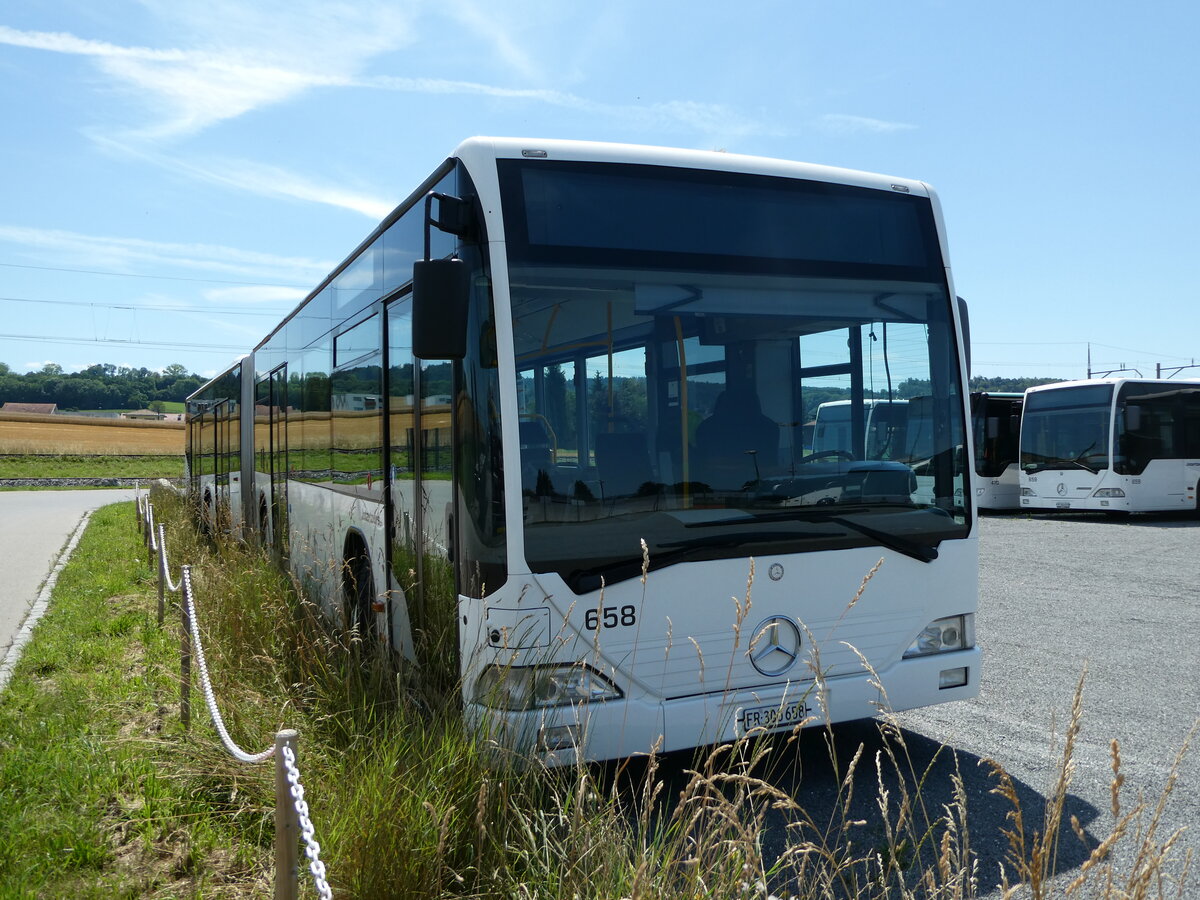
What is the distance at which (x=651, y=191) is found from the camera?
15.2ft

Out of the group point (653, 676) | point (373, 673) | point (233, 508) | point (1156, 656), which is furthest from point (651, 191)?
point (233, 508)

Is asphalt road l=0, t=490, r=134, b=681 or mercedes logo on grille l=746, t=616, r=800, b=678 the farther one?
asphalt road l=0, t=490, r=134, b=681

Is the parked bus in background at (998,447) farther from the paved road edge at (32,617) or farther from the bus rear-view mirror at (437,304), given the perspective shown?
the bus rear-view mirror at (437,304)

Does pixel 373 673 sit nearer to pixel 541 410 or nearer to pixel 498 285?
pixel 541 410

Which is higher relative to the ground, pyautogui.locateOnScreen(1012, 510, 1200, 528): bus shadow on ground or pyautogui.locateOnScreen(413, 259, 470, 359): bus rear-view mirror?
pyautogui.locateOnScreen(413, 259, 470, 359): bus rear-view mirror

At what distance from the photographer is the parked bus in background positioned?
2397 cm

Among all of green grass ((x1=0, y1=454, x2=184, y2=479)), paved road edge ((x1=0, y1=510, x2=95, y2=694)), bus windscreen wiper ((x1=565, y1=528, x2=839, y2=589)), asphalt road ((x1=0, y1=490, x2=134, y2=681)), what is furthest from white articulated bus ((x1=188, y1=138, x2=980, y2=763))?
green grass ((x1=0, y1=454, x2=184, y2=479))

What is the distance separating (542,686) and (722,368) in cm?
159

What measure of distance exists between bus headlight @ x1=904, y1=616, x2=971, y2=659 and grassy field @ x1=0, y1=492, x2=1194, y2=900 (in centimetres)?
64

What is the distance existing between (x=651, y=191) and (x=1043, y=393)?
Answer: 19758 mm

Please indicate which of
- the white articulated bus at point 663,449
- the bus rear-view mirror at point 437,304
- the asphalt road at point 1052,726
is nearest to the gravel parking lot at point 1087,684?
the asphalt road at point 1052,726

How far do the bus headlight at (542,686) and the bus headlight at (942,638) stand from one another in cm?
163

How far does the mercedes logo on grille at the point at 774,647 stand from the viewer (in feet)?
14.7

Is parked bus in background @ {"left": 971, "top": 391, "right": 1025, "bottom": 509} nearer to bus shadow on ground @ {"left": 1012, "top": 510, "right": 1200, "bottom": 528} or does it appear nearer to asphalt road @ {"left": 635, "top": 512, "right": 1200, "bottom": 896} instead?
bus shadow on ground @ {"left": 1012, "top": 510, "right": 1200, "bottom": 528}
